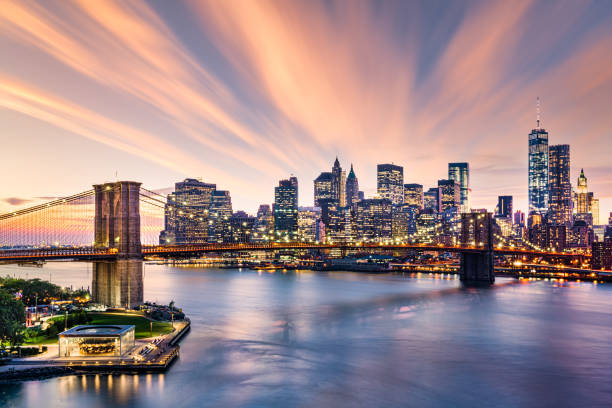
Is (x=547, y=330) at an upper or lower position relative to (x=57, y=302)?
lower

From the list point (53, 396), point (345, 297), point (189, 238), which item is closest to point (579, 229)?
point (189, 238)

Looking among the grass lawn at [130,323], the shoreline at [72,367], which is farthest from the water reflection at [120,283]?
the shoreline at [72,367]

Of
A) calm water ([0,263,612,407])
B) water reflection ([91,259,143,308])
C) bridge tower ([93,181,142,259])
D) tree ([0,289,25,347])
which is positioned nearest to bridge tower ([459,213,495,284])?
calm water ([0,263,612,407])

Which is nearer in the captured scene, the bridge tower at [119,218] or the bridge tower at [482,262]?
the bridge tower at [119,218]

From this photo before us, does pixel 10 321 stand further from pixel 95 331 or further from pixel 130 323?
pixel 130 323

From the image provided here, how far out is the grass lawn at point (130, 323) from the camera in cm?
3133

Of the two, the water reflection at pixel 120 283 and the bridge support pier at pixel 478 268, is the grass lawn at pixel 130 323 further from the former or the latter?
the bridge support pier at pixel 478 268

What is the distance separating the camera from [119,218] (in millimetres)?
41031

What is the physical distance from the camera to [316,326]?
143 feet

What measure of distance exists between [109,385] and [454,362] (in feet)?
68.2

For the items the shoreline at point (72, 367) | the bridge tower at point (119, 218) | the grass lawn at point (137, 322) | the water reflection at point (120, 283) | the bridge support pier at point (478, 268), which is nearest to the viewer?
the shoreline at point (72, 367)

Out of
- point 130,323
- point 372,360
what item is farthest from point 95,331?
point 372,360

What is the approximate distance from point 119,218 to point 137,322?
9.73m

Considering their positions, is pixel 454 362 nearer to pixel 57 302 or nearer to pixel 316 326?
pixel 316 326
